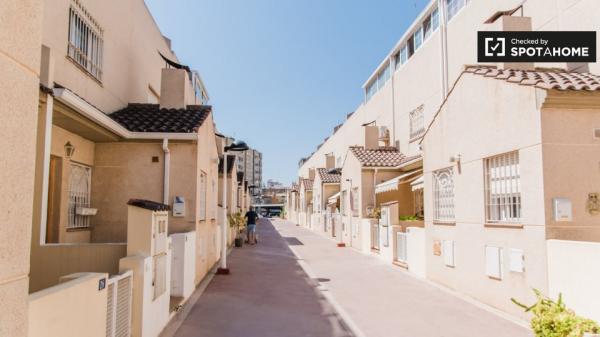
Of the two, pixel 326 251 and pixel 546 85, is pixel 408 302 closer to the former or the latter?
pixel 546 85

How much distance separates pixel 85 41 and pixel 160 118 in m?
2.62

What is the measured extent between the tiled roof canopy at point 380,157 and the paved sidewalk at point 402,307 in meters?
7.24

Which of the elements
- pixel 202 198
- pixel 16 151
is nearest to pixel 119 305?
pixel 16 151

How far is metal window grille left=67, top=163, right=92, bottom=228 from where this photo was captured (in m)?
9.75

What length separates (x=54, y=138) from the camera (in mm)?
8750

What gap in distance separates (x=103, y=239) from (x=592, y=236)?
10.6 metres

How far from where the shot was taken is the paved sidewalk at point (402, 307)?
25.4 ft

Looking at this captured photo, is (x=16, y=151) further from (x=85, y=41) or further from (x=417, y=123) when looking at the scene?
(x=417, y=123)

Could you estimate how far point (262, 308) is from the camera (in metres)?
9.40

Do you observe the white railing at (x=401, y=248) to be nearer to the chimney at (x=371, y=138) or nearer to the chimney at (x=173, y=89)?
the chimney at (x=173, y=89)

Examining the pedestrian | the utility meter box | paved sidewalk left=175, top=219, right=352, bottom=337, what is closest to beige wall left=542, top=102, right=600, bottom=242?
paved sidewalk left=175, top=219, right=352, bottom=337

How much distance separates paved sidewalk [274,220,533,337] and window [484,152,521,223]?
81.7 inches

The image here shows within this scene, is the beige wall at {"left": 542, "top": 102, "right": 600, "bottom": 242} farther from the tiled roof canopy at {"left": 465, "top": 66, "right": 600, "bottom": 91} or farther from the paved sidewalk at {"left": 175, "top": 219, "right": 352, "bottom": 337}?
the paved sidewalk at {"left": 175, "top": 219, "right": 352, "bottom": 337}

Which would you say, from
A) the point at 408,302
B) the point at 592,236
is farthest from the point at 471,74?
the point at 408,302
